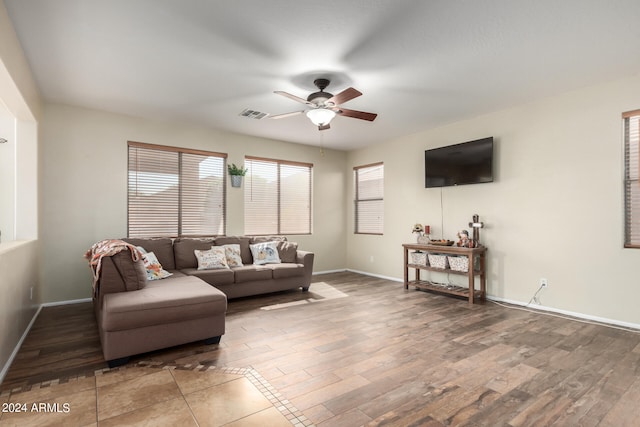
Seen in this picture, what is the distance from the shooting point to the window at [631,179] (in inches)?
137

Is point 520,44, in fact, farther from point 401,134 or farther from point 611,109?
point 401,134

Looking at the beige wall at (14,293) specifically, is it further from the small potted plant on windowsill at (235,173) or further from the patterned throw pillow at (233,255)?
the small potted plant on windowsill at (235,173)

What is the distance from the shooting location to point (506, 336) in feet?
10.7

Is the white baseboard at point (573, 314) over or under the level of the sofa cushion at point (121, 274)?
under

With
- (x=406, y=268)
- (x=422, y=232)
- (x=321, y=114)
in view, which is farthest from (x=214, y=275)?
(x=422, y=232)

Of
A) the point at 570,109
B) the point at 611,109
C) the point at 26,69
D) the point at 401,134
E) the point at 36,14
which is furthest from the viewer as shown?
the point at 401,134

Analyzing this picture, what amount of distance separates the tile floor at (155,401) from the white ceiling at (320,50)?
9.02 ft

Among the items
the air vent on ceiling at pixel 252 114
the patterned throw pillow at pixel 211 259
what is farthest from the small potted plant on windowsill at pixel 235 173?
the patterned throw pillow at pixel 211 259

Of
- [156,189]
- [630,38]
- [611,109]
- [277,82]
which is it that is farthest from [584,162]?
[156,189]

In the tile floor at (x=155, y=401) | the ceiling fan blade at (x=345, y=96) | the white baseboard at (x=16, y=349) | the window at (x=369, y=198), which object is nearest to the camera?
the tile floor at (x=155, y=401)

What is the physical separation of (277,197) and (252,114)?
6.72 ft

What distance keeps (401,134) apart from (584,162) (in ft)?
9.21

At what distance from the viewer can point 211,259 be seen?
15.5 feet

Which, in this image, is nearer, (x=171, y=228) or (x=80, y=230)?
(x=80, y=230)
